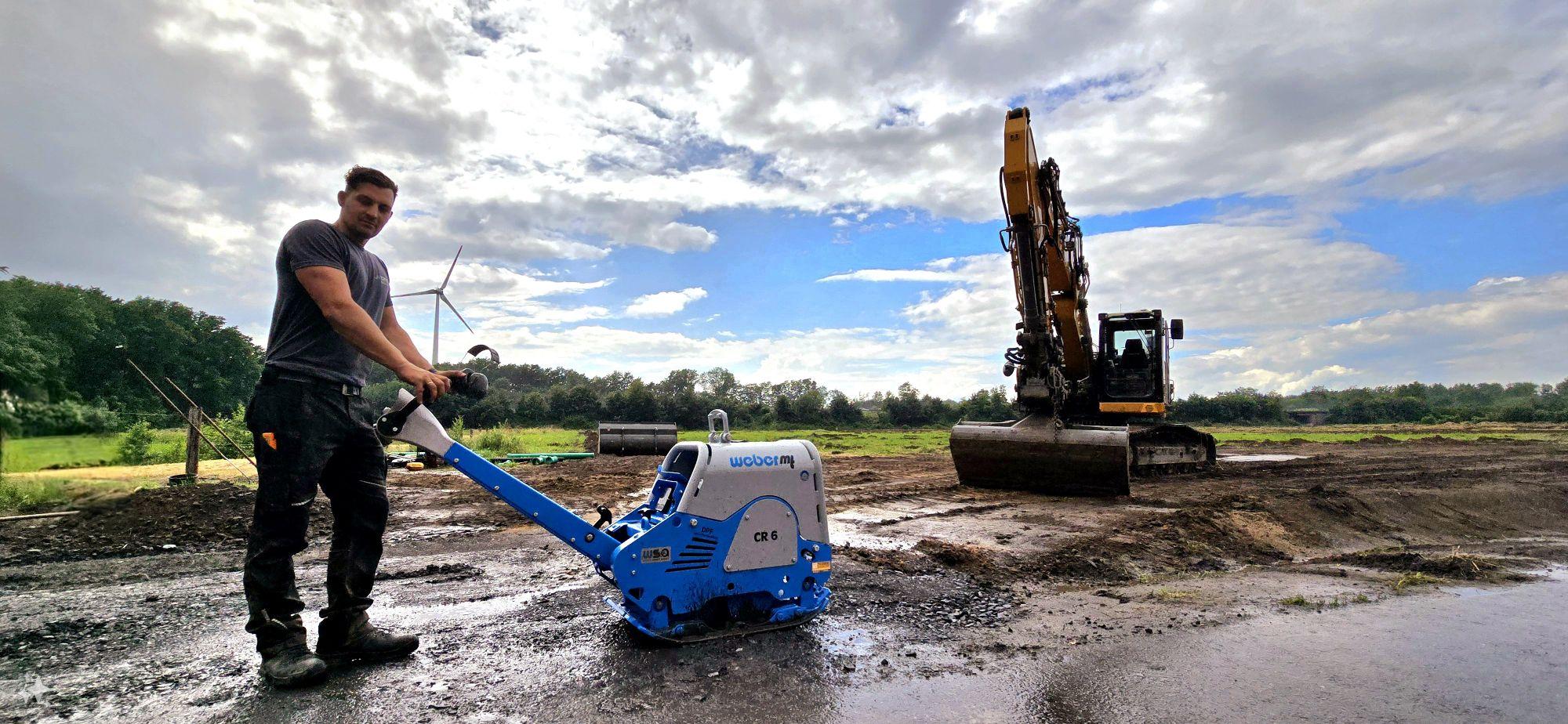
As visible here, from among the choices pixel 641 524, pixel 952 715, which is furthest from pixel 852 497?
pixel 952 715

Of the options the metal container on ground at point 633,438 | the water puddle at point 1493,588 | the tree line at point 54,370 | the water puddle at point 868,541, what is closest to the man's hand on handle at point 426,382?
the tree line at point 54,370

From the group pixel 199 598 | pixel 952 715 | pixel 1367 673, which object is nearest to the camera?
pixel 952 715

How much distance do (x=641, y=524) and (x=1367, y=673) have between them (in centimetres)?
358

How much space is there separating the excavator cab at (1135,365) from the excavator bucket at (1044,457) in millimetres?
1821

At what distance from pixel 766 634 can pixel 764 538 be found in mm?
519

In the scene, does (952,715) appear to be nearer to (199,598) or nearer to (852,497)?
(199,598)

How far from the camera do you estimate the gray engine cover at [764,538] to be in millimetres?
3510

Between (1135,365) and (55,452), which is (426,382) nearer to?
(55,452)

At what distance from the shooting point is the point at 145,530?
624 cm

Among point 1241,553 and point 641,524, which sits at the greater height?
point 641,524

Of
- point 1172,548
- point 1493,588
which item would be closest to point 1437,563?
point 1493,588

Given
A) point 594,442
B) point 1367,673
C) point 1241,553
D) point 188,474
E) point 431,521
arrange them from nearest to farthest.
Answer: point 1367,673, point 1241,553, point 431,521, point 188,474, point 594,442

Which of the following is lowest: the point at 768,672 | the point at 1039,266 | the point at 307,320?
the point at 768,672

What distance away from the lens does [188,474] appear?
9555mm
